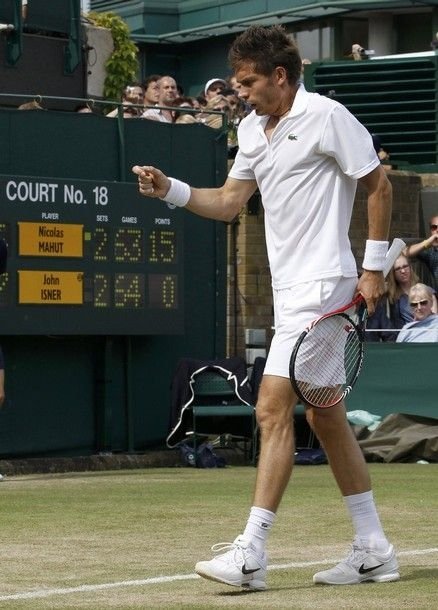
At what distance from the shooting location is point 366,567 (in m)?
6.73

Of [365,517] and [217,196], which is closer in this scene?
[365,517]

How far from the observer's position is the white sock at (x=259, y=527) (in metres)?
6.57

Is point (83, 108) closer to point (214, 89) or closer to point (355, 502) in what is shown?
point (214, 89)

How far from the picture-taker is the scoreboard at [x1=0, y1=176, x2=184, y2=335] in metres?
14.9

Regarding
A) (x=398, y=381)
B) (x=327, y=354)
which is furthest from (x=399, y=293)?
(x=327, y=354)

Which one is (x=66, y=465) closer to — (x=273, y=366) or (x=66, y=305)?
(x=66, y=305)

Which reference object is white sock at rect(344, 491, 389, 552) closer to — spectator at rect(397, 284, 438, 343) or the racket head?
the racket head

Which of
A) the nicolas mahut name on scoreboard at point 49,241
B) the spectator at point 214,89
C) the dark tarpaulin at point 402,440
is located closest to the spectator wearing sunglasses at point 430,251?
the dark tarpaulin at point 402,440

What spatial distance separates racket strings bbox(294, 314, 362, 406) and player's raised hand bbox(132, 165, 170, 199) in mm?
979

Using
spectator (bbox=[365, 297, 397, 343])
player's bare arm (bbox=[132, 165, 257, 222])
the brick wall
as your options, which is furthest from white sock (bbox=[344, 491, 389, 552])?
the brick wall

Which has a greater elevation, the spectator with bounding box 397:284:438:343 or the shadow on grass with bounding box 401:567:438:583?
the spectator with bounding box 397:284:438:343

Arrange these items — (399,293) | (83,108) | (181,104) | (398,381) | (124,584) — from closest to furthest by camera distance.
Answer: (124,584) → (398,381) → (399,293) → (83,108) → (181,104)

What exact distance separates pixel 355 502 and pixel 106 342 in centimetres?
958

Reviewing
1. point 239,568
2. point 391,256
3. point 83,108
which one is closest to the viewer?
point 239,568
